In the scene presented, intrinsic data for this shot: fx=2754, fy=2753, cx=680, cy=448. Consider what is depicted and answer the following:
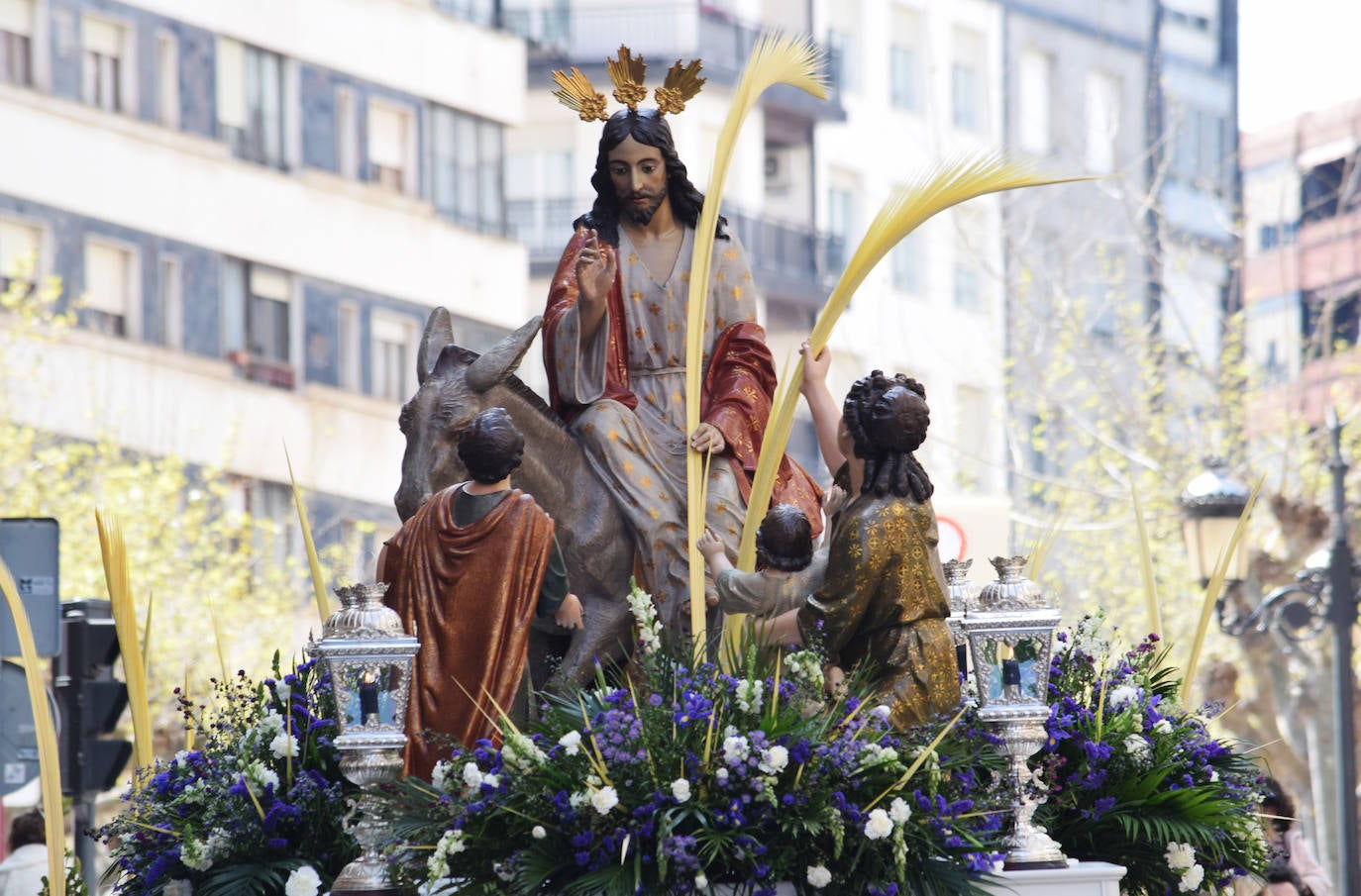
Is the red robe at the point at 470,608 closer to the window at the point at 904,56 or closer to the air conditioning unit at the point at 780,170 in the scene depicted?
the air conditioning unit at the point at 780,170

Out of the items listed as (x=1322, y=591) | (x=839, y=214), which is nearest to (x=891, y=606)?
(x=1322, y=591)

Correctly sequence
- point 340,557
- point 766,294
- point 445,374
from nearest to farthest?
point 445,374, point 340,557, point 766,294

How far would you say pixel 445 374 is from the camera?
441 inches

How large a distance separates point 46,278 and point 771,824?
23315 millimetres

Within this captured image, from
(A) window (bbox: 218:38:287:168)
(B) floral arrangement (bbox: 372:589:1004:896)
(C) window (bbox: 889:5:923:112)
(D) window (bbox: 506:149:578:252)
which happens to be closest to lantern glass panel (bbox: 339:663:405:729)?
(B) floral arrangement (bbox: 372:589:1004:896)

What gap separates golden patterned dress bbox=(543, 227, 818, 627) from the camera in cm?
1106

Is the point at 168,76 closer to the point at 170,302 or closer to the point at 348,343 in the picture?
the point at 170,302

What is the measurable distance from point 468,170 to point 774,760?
31.2 m

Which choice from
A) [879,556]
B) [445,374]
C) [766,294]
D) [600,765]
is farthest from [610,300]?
[766,294]

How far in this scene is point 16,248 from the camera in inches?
1291

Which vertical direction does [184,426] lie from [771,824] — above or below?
above

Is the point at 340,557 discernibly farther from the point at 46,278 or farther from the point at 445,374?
the point at 445,374

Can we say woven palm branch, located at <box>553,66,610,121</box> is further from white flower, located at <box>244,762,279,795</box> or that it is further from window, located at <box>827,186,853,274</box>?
window, located at <box>827,186,853,274</box>

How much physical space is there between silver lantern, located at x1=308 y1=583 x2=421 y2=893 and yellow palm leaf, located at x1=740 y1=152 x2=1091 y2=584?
1.50 metres
